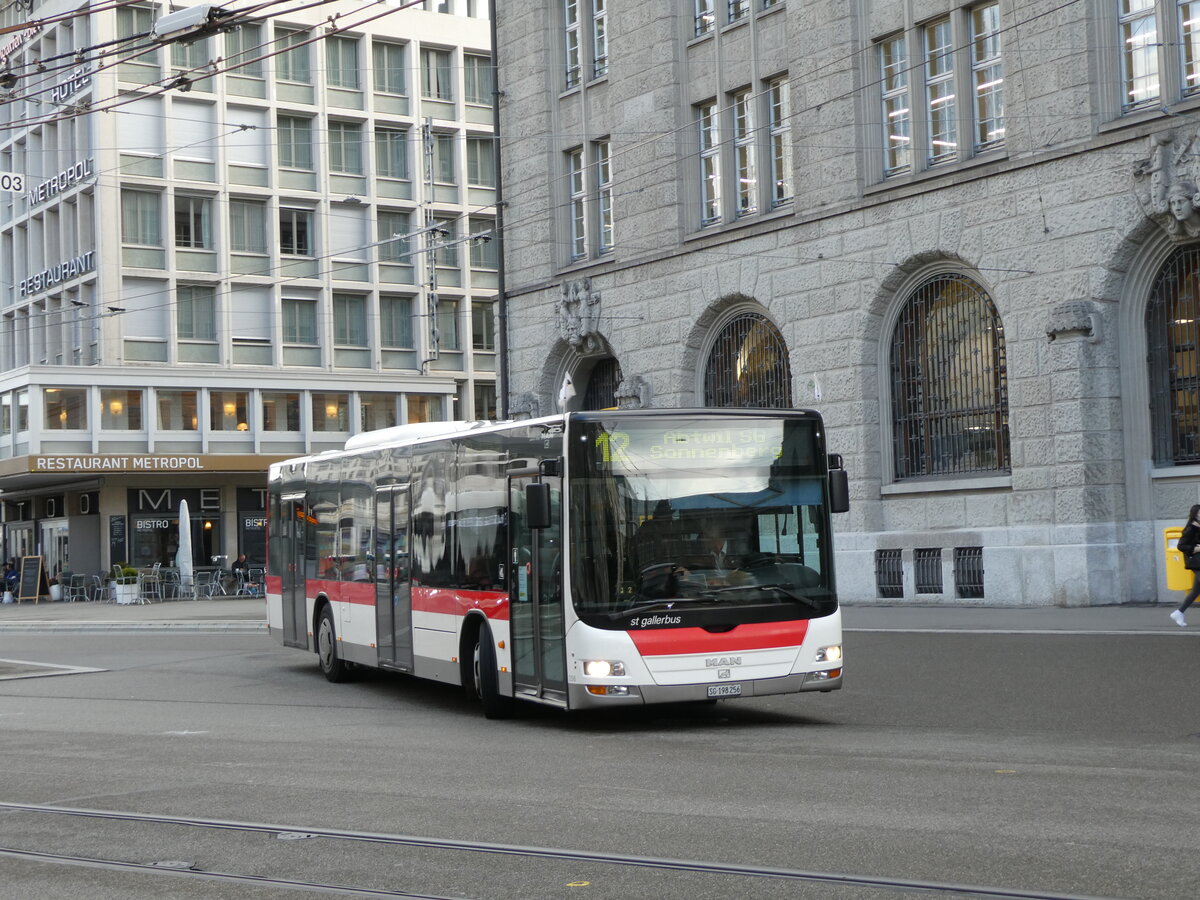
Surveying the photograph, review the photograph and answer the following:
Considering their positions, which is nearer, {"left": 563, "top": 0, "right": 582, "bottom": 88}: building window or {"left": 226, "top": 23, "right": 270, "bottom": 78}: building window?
{"left": 563, "top": 0, "right": 582, "bottom": 88}: building window

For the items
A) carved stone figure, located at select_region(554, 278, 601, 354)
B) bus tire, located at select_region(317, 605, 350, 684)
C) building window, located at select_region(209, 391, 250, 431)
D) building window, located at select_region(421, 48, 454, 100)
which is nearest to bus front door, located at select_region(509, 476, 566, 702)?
bus tire, located at select_region(317, 605, 350, 684)

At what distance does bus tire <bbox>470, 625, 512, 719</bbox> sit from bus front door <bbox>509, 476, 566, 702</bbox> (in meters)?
0.45

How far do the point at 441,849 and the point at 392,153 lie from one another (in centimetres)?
5176

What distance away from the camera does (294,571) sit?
2044 cm

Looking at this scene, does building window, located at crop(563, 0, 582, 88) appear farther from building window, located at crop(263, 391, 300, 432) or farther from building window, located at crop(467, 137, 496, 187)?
building window, located at crop(467, 137, 496, 187)

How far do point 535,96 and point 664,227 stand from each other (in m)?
5.33

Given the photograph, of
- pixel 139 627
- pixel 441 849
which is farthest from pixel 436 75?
pixel 441 849

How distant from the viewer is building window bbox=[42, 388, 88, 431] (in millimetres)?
50125

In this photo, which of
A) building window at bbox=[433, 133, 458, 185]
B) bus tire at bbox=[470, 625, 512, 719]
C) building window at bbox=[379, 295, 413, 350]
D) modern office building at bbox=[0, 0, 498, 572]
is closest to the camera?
bus tire at bbox=[470, 625, 512, 719]

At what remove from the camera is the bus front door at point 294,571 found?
20.1 m

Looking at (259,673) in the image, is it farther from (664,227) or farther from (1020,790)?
(664,227)

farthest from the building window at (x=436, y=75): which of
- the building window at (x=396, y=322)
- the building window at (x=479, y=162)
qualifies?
the building window at (x=396, y=322)

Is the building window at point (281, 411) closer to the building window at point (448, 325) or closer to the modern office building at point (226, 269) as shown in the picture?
the modern office building at point (226, 269)

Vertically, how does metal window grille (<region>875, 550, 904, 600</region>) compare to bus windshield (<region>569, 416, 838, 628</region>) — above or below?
below
